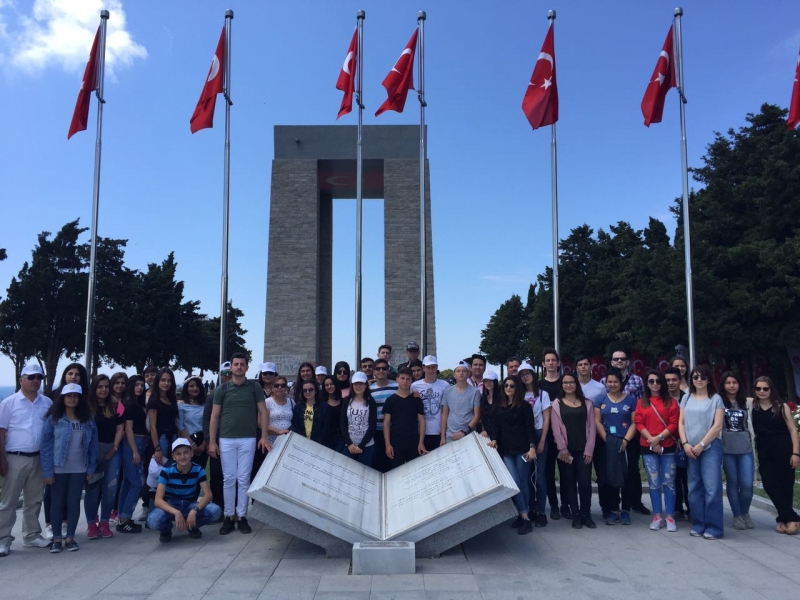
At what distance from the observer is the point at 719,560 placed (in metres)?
5.41

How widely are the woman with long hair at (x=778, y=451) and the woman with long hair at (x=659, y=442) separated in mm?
842

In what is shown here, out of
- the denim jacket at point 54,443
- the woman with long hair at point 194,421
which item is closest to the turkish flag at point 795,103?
the woman with long hair at point 194,421

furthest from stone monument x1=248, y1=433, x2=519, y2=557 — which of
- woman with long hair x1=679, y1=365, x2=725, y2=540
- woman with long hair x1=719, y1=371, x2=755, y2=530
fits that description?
woman with long hair x1=719, y1=371, x2=755, y2=530

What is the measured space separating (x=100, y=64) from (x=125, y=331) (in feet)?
80.9

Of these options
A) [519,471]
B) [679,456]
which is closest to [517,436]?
[519,471]

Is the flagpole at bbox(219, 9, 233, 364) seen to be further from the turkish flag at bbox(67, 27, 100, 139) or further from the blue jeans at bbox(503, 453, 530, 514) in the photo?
the blue jeans at bbox(503, 453, 530, 514)

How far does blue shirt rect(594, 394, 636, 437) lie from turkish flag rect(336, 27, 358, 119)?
8489 mm

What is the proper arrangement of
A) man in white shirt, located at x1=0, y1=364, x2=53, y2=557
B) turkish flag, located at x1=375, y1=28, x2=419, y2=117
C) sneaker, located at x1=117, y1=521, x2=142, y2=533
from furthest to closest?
turkish flag, located at x1=375, y1=28, x2=419, y2=117 < sneaker, located at x1=117, y1=521, x2=142, y2=533 < man in white shirt, located at x1=0, y1=364, x2=53, y2=557

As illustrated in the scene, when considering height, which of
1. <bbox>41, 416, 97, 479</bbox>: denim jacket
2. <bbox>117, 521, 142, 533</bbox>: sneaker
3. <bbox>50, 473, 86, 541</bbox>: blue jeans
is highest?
<bbox>41, 416, 97, 479</bbox>: denim jacket

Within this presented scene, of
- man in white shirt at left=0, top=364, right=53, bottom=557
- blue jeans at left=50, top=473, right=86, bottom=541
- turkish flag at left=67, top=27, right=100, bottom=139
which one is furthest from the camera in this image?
turkish flag at left=67, top=27, right=100, bottom=139

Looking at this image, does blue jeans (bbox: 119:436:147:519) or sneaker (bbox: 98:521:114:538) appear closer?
sneaker (bbox: 98:521:114:538)

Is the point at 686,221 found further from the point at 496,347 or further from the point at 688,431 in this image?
the point at 496,347

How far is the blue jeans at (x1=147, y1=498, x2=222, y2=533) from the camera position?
594cm

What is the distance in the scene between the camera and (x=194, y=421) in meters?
7.07
